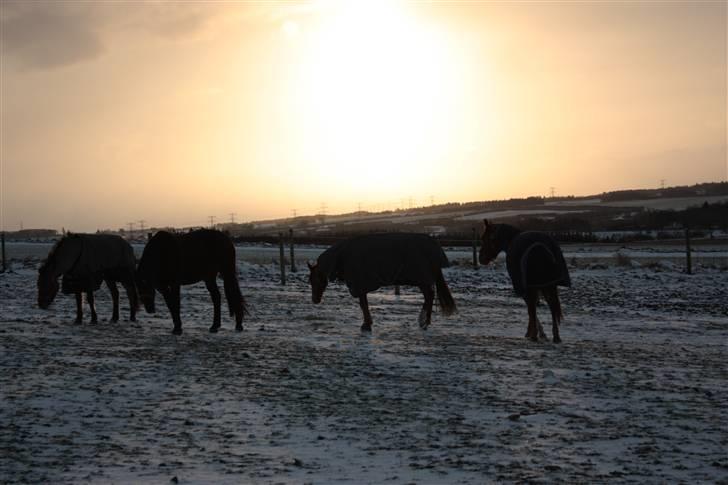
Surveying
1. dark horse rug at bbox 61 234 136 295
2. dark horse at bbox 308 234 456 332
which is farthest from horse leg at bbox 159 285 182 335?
dark horse at bbox 308 234 456 332

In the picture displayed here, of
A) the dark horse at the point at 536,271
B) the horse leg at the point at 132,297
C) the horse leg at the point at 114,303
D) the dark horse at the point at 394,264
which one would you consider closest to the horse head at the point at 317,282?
the dark horse at the point at 394,264

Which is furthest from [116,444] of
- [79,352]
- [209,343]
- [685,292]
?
[685,292]

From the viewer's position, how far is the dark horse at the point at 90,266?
519 inches

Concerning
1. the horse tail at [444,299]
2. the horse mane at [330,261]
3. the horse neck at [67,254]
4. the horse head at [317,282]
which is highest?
the horse neck at [67,254]

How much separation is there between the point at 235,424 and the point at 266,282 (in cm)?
1756

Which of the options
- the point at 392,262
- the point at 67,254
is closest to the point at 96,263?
the point at 67,254

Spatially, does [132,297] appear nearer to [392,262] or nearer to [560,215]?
[392,262]

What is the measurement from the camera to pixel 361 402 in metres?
6.85

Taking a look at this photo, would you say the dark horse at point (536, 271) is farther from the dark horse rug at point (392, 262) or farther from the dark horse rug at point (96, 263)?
the dark horse rug at point (96, 263)

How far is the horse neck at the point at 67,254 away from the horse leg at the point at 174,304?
199 cm

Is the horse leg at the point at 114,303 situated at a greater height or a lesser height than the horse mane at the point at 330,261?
lesser

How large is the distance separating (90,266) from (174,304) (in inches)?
80.0

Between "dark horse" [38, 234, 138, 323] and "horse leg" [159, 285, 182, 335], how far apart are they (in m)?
1.55

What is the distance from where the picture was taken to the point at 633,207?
115m
